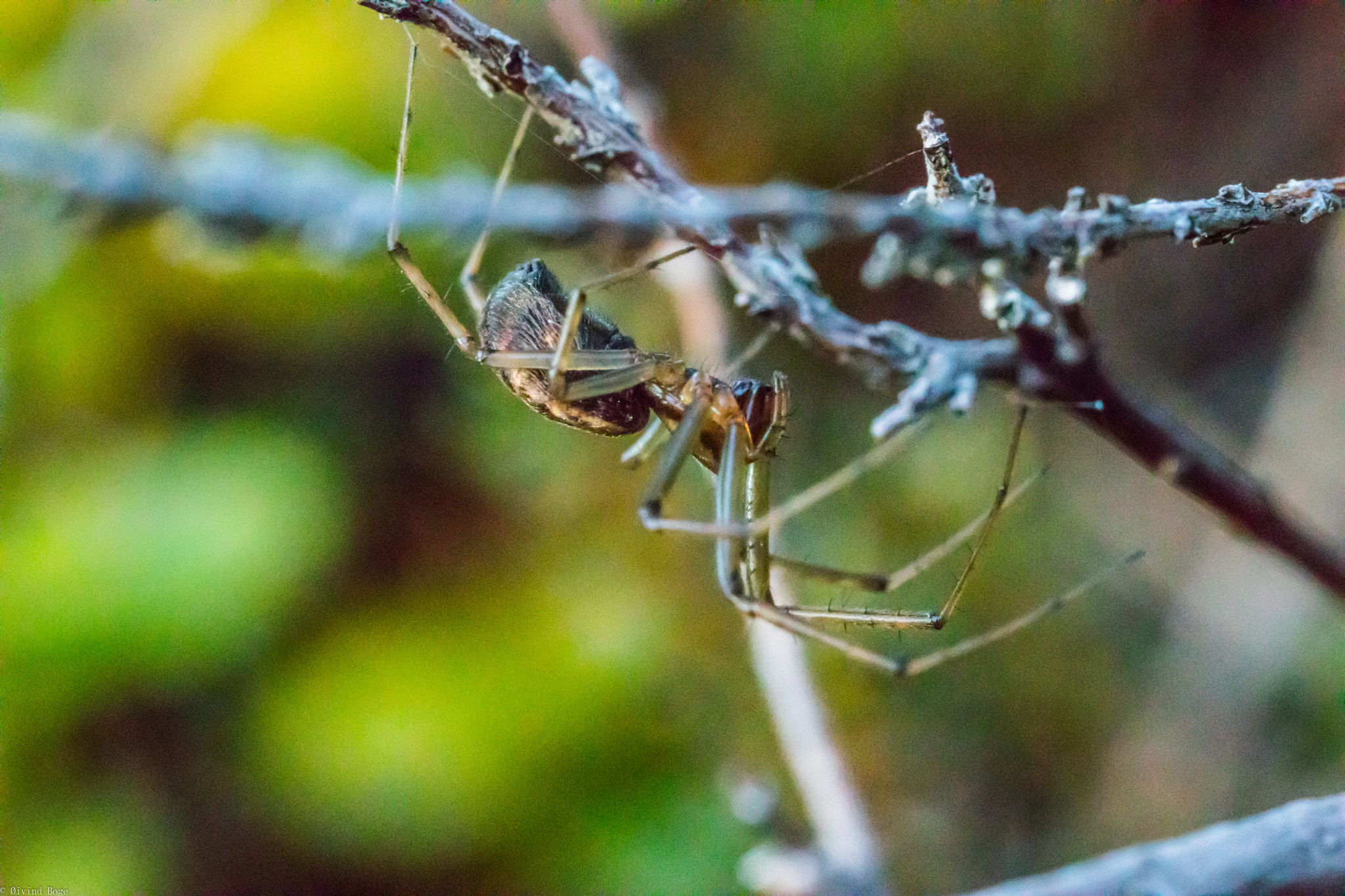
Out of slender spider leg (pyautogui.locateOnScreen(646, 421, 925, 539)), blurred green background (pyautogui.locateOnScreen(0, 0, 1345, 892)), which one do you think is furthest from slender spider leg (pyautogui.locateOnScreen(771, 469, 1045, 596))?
blurred green background (pyautogui.locateOnScreen(0, 0, 1345, 892))

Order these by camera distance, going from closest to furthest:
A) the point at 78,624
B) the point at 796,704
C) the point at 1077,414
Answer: the point at 1077,414
the point at 796,704
the point at 78,624

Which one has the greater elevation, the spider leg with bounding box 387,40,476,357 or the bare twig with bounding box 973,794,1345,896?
the spider leg with bounding box 387,40,476,357

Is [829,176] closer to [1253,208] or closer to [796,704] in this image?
[796,704]

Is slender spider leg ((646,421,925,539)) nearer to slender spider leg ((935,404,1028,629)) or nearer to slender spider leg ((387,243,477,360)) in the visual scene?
slender spider leg ((935,404,1028,629))

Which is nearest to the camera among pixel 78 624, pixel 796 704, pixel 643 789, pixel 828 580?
pixel 828 580

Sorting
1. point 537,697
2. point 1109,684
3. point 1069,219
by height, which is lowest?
point 1069,219

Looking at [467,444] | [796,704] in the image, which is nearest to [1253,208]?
[796,704]

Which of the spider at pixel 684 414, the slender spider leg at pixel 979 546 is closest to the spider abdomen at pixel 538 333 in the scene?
the spider at pixel 684 414
